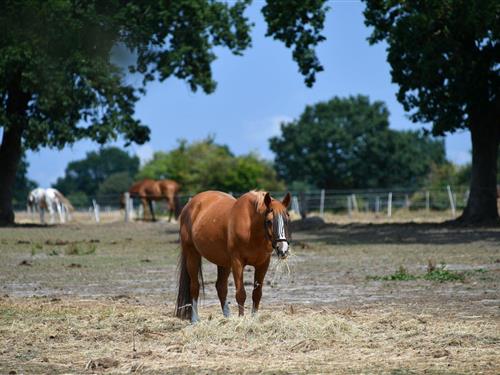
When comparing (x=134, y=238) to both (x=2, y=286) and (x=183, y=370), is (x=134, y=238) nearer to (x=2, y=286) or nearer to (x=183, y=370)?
(x=2, y=286)

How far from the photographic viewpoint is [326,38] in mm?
33375

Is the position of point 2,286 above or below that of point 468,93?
below

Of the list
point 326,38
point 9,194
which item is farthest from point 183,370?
point 9,194

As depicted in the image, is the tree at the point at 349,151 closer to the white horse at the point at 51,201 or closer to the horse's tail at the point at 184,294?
the white horse at the point at 51,201

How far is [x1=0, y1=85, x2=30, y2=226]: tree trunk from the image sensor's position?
39250 millimetres

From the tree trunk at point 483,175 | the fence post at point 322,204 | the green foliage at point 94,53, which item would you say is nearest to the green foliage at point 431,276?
the tree trunk at point 483,175

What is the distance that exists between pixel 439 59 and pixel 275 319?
23238 mm

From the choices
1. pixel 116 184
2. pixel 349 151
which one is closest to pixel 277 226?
pixel 349 151

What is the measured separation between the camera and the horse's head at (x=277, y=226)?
9.98 meters

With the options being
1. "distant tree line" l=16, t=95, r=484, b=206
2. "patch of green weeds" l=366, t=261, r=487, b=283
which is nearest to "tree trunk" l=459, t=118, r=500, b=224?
"patch of green weeds" l=366, t=261, r=487, b=283

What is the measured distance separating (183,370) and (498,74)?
87.8ft

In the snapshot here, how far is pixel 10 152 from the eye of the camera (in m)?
39.8

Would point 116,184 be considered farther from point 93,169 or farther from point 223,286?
point 223,286

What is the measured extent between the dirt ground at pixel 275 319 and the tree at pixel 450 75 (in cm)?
1041
